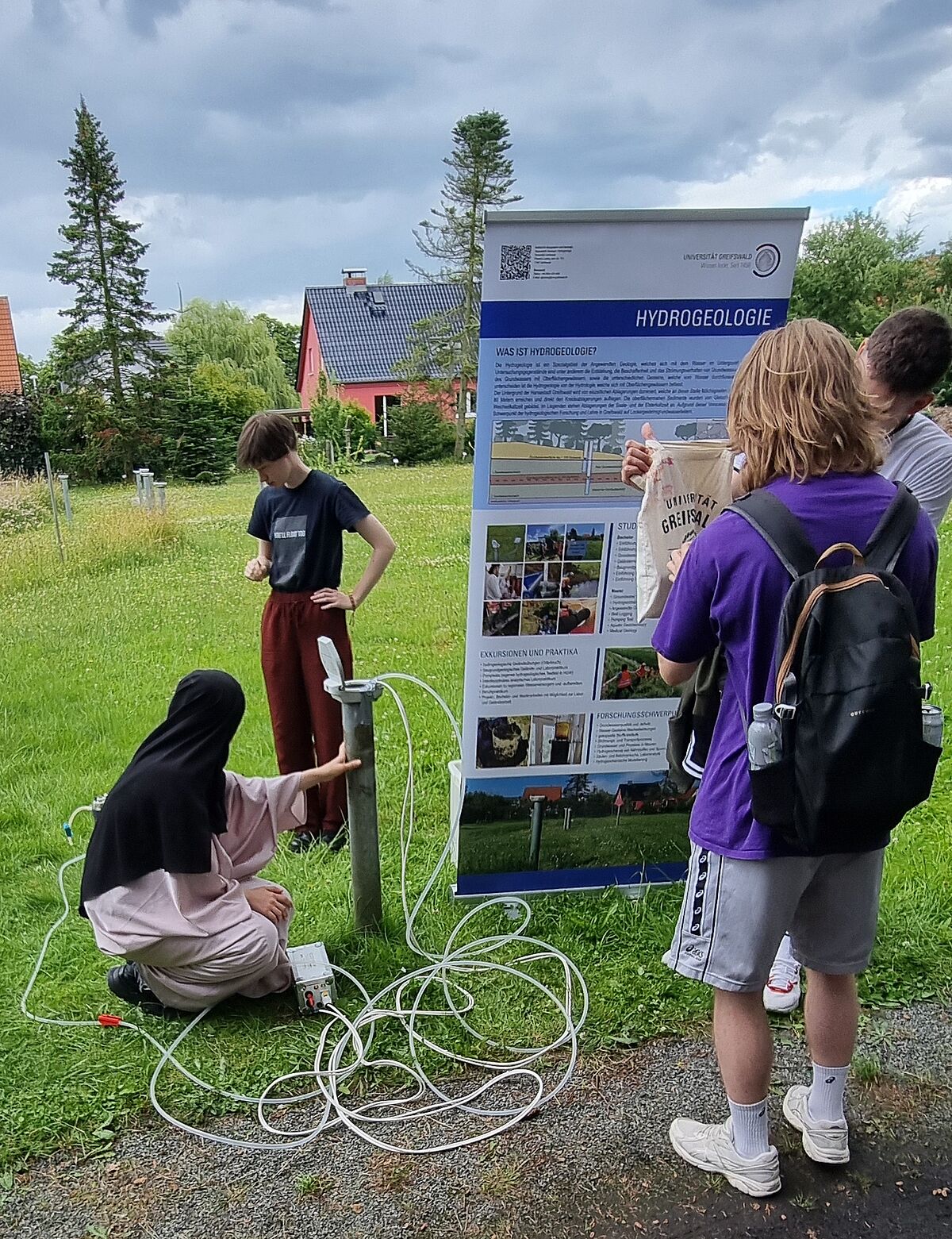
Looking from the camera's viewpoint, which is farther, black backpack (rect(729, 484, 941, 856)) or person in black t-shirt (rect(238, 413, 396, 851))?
person in black t-shirt (rect(238, 413, 396, 851))

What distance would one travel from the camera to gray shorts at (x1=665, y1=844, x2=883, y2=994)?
1.84 metres

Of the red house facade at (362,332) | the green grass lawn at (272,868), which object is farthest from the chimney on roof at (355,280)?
the green grass lawn at (272,868)

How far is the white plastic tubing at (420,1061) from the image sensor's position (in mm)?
2342

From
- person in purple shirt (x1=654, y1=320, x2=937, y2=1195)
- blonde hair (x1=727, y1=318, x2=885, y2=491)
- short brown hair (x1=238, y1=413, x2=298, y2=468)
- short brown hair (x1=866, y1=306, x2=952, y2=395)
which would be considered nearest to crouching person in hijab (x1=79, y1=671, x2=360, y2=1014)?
short brown hair (x1=238, y1=413, x2=298, y2=468)

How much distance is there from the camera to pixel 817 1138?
2.17m

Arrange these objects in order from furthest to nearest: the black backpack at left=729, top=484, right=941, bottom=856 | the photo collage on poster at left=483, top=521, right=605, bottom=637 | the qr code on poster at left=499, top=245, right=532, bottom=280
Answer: the photo collage on poster at left=483, top=521, right=605, bottom=637, the qr code on poster at left=499, top=245, right=532, bottom=280, the black backpack at left=729, top=484, right=941, bottom=856

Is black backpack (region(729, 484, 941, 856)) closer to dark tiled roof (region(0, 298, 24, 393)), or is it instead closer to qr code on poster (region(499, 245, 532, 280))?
qr code on poster (region(499, 245, 532, 280))

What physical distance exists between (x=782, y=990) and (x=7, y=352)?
3061 cm

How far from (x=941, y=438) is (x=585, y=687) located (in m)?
1.36

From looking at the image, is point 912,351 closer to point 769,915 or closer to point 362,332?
point 769,915

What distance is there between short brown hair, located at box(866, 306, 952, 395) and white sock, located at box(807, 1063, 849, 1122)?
1.76 metres

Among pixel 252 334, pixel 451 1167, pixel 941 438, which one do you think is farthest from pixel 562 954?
pixel 252 334

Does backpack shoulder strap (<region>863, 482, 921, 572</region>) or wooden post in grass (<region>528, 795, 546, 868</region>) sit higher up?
backpack shoulder strap (<region>863, 482, 921, 572</region>)

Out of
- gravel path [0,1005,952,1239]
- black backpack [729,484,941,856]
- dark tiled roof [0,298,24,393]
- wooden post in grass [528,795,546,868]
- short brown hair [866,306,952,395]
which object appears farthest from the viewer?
dark tiled roof [0,298,24,393]
